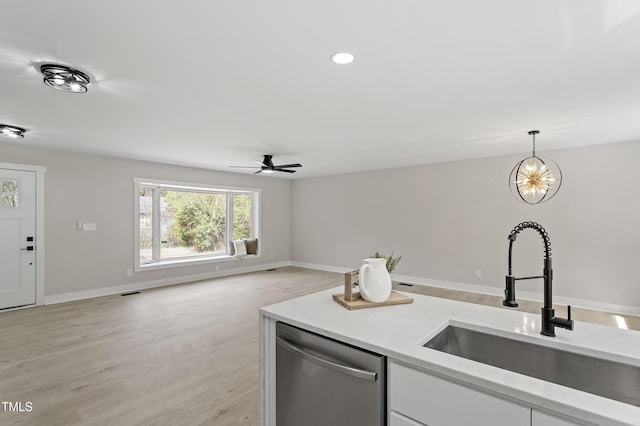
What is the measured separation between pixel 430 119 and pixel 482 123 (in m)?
0.66

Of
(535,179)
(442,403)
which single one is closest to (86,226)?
(442,403)

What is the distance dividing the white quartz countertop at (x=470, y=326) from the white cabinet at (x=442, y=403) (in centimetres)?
3

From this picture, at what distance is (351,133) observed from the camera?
3.97 m

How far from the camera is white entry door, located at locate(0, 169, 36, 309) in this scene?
14.7 feet

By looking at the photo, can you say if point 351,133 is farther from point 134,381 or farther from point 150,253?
point 150,253

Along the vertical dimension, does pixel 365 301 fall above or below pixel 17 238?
below

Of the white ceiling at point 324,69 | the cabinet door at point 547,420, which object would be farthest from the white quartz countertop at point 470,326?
the white ceiling at point 324,69

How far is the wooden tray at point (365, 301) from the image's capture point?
5.40 ft

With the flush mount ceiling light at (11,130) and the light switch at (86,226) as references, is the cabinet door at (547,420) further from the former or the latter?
the light switch at (86,226)

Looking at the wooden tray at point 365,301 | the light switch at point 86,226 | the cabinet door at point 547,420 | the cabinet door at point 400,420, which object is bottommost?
the cabinet door at point 400,420

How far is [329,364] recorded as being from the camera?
1331 mm

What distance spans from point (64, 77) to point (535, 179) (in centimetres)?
531

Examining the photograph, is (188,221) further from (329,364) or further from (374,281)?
(329,364)

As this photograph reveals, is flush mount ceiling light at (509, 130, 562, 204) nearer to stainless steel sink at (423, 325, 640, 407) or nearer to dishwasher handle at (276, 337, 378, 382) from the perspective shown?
stainless steel sink at (423, 325, 640, 407)
